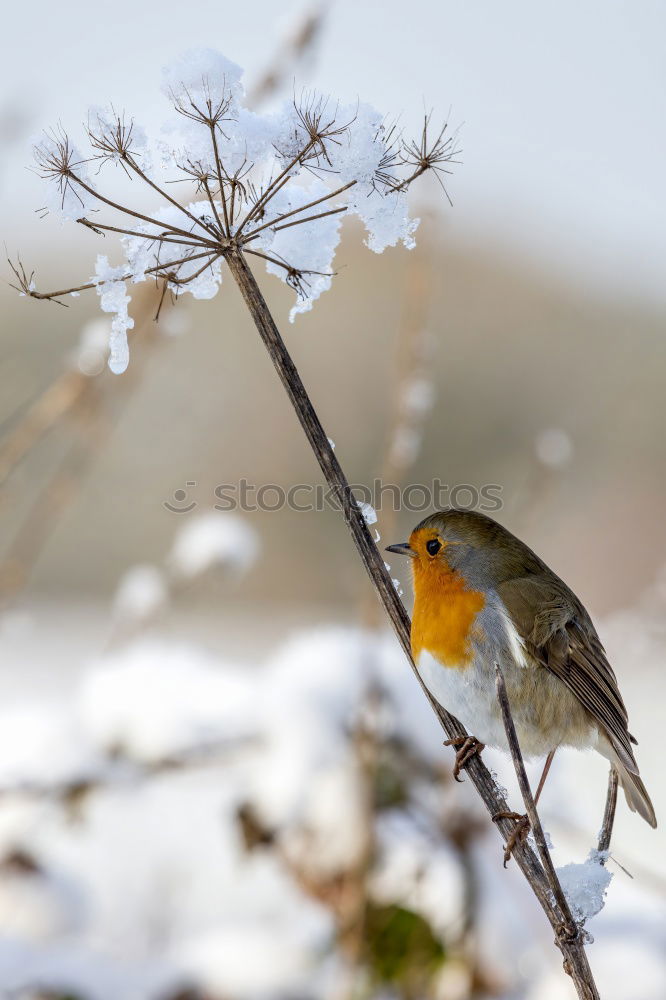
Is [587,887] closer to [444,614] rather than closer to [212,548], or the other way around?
[444,614]

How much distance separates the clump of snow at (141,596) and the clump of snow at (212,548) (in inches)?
2.6

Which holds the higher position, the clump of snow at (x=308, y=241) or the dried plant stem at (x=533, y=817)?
the clump of snow at (x=308, y=241)

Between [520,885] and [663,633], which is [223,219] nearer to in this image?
[663,633]

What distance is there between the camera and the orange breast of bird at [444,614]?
4.33ft

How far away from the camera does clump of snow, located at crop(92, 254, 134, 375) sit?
0.88 metres

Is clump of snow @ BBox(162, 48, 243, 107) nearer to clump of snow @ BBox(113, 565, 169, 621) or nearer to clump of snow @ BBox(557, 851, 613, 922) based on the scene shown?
clump of snow @ BBox(557, 851, 613, 922)

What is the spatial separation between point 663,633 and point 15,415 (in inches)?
53.4

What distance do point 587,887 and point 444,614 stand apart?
0.61 metres

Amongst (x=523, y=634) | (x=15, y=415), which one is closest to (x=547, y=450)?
(x=523, y=634)

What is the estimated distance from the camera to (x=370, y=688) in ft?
5.72

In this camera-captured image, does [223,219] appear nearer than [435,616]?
Yes

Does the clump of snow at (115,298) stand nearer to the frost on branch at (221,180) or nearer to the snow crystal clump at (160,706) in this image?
the frost on branch at (221,180)

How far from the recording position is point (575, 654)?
4.25ft

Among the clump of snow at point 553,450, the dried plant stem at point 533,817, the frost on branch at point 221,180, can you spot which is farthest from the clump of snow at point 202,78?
the clump of snow at point 553,450
